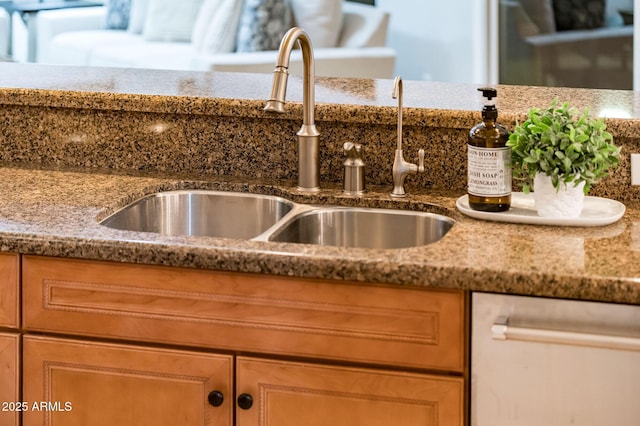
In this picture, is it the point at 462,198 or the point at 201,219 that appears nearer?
the point at 462,198

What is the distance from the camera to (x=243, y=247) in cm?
172

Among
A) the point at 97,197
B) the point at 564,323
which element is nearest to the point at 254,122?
the point at 97,197

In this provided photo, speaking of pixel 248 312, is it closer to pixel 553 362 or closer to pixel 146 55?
pixel 553 362

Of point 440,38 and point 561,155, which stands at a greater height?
point 440,38

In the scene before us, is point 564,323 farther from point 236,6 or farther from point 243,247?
point 236,6

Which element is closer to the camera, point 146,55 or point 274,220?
point 274,220

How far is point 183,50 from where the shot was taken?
640cm

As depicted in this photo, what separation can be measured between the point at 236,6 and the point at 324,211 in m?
3.92

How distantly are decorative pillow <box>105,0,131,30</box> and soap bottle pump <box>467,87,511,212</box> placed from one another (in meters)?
5.83

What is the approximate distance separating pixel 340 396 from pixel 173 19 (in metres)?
5.38

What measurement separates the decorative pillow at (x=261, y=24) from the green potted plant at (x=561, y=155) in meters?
3.92

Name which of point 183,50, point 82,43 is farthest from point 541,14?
point 82,43

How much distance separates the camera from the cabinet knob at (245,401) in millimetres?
1760

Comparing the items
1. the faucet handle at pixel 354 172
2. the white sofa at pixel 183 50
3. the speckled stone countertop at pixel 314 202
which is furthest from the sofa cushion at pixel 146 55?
the faucet handle at pixel 354 172
